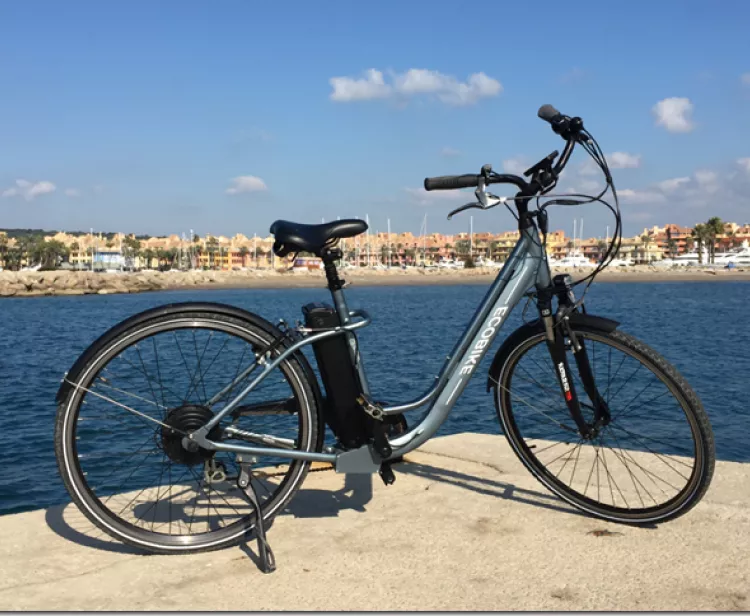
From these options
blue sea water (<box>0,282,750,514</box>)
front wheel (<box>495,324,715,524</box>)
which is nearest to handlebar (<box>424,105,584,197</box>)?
front wheel (<box>495,324,715,524</box>)

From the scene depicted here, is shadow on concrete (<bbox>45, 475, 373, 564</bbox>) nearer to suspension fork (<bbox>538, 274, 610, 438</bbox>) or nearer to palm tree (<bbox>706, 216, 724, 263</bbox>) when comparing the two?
suspension fork (<bbox>538, 274, 610, 438</bbox>)

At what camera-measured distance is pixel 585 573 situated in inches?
121

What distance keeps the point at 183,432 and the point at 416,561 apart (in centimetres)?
121

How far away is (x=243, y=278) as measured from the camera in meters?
136

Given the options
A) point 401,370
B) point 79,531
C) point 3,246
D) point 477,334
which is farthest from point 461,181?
point 3,246

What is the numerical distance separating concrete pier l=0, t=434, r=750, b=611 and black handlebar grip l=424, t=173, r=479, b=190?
1.67 metres

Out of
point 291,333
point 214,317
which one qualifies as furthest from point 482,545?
point 214,317

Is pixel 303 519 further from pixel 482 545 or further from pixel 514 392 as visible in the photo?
pixel 514 392

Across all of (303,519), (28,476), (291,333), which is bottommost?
(28,476)

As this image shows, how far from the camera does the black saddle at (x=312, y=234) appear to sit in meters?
3.44

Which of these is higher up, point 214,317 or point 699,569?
point 214,317

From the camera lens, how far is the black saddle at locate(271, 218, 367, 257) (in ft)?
11.3

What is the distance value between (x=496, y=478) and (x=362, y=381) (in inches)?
53.0

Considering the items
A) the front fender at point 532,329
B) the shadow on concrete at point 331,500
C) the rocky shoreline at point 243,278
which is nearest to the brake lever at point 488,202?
the front fender at point 532,329
